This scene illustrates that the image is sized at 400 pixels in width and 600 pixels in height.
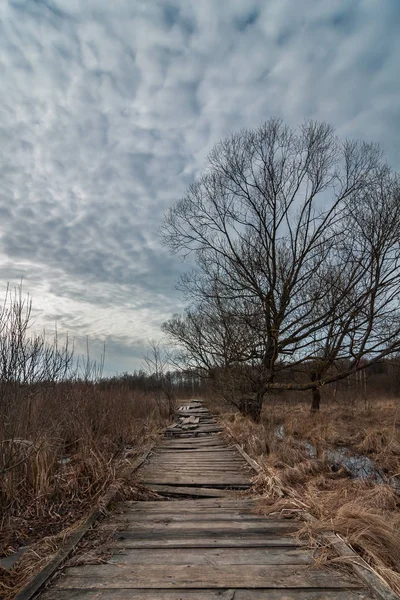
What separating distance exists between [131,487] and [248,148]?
12446 millimetres

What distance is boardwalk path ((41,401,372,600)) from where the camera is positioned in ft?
8.57

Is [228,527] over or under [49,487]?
under

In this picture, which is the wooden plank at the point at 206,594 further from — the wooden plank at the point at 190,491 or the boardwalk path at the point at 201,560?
the wooden plank at the point at 190,491

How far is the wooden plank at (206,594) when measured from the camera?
2523 mm

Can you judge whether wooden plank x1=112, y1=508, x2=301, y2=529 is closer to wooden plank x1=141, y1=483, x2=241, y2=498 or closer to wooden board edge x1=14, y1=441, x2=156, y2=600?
wooden board edge x1=14, y1=441, x2=156, y2=600

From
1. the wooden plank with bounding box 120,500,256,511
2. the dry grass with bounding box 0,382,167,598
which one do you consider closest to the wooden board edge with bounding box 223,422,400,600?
the wooden plank with bounding box 120,500,256,511

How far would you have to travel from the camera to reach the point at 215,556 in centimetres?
320

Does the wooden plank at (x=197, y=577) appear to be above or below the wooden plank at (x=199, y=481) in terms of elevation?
below

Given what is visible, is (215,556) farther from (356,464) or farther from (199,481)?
(356,464)

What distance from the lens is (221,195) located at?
14953 mm

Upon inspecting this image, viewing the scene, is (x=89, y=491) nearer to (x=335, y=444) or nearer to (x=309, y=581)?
(x=309, y=581)

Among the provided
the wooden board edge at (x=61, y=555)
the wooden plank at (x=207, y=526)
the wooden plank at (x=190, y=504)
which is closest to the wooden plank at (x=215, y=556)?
the wooden board edge at (x=61, y=555)

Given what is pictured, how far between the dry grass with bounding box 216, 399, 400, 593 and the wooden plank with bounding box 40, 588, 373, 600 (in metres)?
0.44

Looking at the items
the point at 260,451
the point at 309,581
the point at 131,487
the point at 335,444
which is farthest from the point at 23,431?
the point at 335,444
